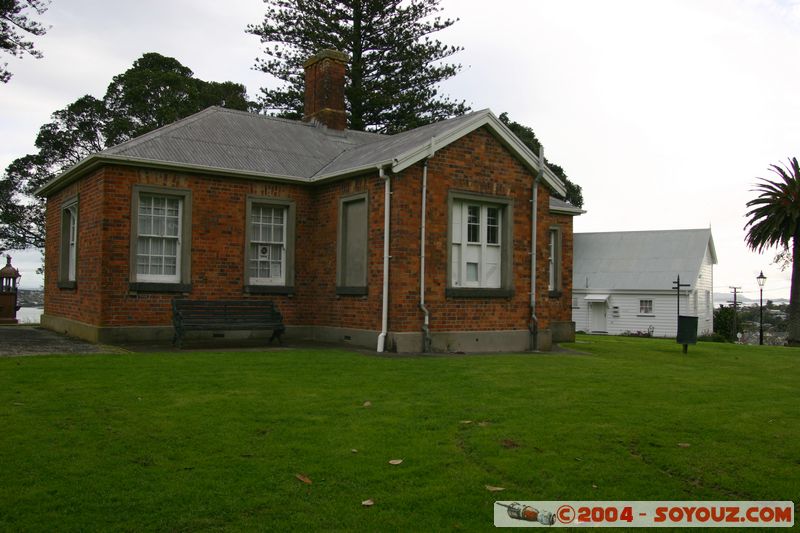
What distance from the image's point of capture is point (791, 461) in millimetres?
6258

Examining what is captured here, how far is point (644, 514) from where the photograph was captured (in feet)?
16.3

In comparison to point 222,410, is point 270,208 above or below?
above

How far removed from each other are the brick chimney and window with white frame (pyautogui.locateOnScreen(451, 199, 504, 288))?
710 cm

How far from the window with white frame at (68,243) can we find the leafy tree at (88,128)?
699 inches

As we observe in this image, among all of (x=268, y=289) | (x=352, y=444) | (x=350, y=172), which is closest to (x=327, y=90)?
(x=350, y=172)

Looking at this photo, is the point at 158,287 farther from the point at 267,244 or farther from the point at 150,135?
the point at 150,135

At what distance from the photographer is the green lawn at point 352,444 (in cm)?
491

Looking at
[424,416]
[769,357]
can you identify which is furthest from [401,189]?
[769,357]

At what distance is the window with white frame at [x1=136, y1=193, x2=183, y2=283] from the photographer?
15.0 m

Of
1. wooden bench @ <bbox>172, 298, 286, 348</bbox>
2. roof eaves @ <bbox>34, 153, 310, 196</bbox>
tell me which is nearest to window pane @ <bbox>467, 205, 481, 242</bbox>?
roof eaves @ <bbox>34, 153, 310, 196</bbox>

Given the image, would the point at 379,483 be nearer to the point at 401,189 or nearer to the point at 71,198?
the point at 401,189

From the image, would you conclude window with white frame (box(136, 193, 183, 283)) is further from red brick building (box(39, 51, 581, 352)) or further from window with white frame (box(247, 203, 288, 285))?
window with white frame (box(247, 203, 288, 285))

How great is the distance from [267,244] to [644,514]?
12664 millimetres

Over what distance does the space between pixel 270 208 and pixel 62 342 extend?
521 cm
